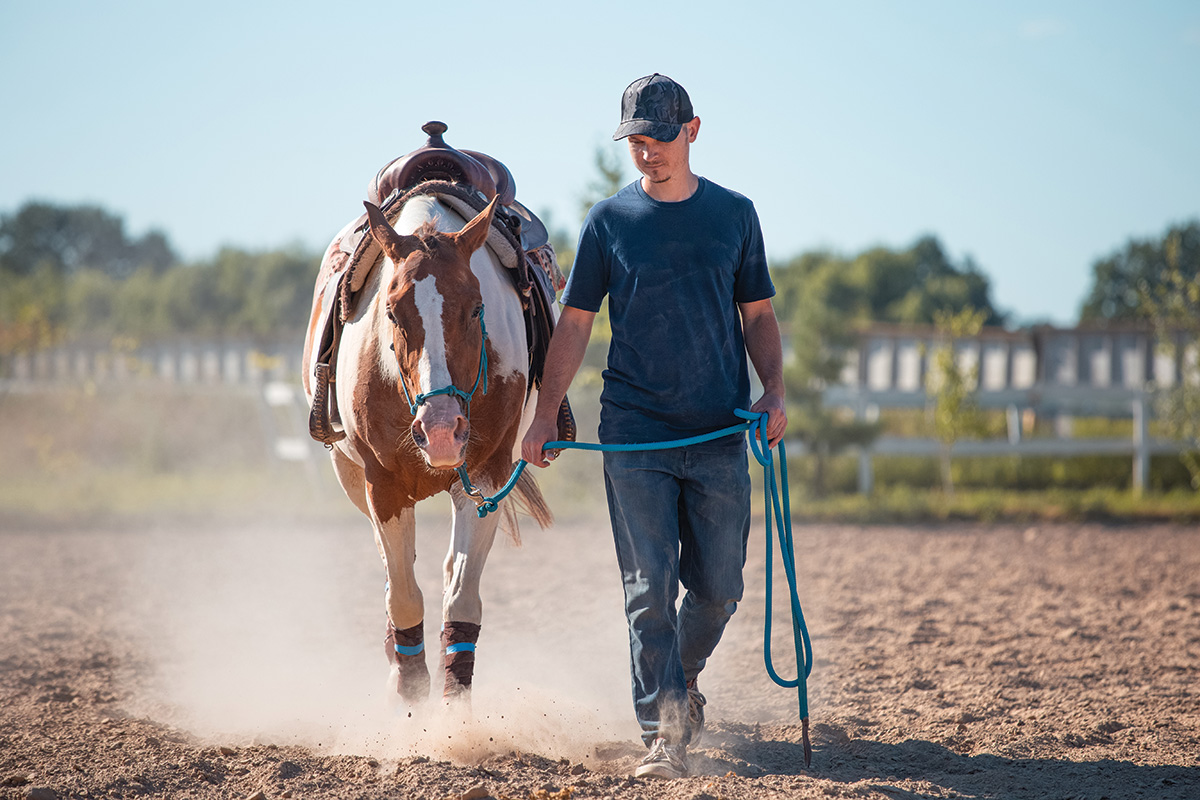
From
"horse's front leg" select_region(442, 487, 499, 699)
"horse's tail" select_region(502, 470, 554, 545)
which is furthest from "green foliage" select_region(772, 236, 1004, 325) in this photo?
"horse's front leg" select_region(442, 487, 499, 699)

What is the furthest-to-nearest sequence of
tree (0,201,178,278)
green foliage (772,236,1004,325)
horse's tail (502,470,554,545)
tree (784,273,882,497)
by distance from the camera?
tree (0,201,178,278) → green foliage (772,236,1004,325) → tree (784,273,882,497) → horse's tail (502,470,554,545)

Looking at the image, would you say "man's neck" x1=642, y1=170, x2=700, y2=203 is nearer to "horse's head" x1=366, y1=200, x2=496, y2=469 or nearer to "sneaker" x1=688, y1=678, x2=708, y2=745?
"horse's head" x1=366, y1=200, x2=496, y2=469

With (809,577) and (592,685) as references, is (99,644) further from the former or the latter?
(809,577)

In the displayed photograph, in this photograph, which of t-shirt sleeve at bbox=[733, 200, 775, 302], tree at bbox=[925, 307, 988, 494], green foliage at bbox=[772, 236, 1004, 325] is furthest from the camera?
green foliage at bbox=[772, 236, 1004, 325]

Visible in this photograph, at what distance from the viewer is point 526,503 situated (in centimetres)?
420

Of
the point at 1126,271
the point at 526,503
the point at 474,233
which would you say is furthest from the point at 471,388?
the point at 1126,271

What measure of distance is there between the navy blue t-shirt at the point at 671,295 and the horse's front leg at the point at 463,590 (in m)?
0.74

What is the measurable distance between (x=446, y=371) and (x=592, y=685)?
6.43 feet

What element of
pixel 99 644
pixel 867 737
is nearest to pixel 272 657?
pixel 99 644

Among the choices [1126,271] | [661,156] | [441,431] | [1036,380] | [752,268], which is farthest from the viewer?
[1126,271]

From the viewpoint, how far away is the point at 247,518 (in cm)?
1012

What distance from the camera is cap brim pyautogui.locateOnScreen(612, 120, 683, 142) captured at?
9.12ft

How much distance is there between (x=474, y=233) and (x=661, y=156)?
0.61 m

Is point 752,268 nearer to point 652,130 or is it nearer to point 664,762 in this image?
point 652,130
